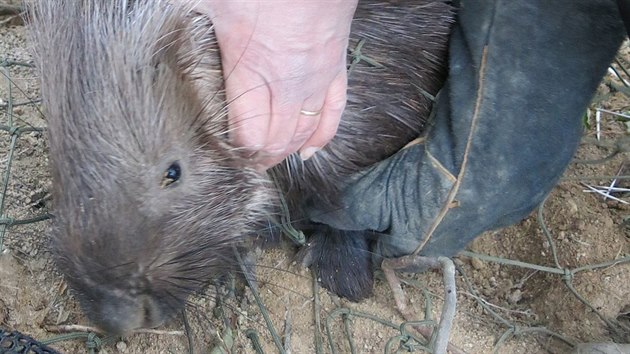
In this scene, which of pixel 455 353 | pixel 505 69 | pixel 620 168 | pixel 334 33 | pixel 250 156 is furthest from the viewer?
pixel 620 168

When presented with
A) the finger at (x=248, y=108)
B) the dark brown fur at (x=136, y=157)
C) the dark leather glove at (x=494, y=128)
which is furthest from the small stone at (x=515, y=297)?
the finger at (x=248, y=108)

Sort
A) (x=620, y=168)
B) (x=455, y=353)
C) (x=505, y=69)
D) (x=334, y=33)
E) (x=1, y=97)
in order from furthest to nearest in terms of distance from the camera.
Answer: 1. (x=620, y=168)
2. (x=1, y=97)
3. (x=455, y=353)
4. (x=505, y=69)
5. (x=334, y=33)

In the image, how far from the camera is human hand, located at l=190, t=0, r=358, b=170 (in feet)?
3.55

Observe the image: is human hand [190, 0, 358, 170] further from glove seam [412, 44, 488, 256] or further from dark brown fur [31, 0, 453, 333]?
glove seam [412, 44, 488, 256]

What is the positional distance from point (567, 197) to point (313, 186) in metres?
0.81

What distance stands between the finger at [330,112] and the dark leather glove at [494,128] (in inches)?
14.1

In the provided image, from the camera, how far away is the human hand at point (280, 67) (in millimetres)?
1083

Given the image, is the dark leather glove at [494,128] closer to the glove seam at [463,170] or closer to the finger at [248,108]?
the glove seam at [463,170]

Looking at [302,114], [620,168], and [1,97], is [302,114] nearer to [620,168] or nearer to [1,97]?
[1,97]

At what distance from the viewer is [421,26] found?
1.61 metres

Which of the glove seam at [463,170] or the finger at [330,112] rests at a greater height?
the finger at [330,112]

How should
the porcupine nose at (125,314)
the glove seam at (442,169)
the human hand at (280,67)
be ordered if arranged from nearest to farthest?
the human hand at (280,67), the porcupine nose at (125,314), the glove seam at (442,169)

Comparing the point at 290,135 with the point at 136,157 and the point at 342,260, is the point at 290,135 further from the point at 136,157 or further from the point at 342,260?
the point at 342,260

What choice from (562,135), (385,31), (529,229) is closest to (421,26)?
(385,31)
